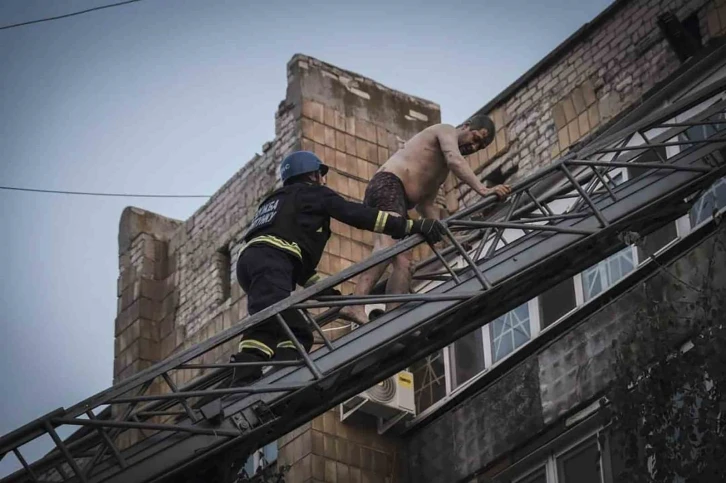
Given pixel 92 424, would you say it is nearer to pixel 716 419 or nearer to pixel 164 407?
pixel 164 407

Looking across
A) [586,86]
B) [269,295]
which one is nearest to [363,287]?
[269,295]

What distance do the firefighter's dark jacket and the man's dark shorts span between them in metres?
0.73

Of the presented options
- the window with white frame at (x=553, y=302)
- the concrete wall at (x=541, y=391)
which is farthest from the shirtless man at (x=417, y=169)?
the concrete wall at (x=541, y=391)

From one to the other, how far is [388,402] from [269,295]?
4.37 m

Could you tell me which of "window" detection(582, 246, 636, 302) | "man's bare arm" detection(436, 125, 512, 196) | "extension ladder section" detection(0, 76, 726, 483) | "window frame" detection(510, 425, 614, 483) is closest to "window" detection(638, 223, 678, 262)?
"window" detection(582, 246, 636, 302)

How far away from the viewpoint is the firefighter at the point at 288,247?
1055 cm

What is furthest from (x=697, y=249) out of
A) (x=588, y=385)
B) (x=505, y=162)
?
(x=505, y=162)

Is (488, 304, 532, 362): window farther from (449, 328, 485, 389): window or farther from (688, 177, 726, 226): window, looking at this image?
(688, 177, 726, 226): window

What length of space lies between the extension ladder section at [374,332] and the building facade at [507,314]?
0.95 meters

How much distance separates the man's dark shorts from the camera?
466 inches

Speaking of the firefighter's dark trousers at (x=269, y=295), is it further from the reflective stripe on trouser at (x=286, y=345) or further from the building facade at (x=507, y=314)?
the building facade at (x=507, y=314)

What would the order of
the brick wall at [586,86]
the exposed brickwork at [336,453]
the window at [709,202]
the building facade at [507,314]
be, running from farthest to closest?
the brick wall at [586,86]
the exposed brickwork at [336,453]
the building facade at [507,314]
the window at [709,202]

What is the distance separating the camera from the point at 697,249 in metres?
12.8

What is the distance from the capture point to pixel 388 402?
14773 millimetres
